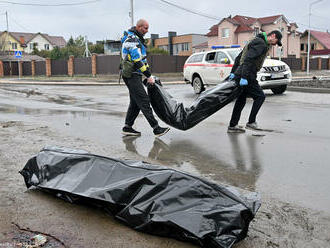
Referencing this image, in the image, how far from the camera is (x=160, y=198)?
2.84m

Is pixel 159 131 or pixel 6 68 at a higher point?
pixel 6 68

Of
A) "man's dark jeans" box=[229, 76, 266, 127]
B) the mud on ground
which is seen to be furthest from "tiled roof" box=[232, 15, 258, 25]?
the mud on ground

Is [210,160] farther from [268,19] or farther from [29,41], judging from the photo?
[29,41]

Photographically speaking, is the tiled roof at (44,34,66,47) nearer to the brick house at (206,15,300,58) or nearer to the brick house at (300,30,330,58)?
the brick house at (206,15,300,58)

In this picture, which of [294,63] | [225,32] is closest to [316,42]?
[225,32]

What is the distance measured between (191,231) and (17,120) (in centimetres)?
713

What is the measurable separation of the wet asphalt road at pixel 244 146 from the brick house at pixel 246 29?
1978 inches

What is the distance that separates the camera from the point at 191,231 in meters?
2.58

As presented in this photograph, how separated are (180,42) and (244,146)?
70.9m

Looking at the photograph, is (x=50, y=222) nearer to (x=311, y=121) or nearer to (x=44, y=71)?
(x=311, y=121)

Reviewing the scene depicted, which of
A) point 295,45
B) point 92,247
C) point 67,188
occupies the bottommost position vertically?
point 92,247

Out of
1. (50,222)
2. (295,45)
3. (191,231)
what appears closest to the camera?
(191,231)

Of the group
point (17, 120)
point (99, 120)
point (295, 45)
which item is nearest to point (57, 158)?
point (99, 120)

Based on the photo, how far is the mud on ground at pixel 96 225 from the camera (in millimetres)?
2723
